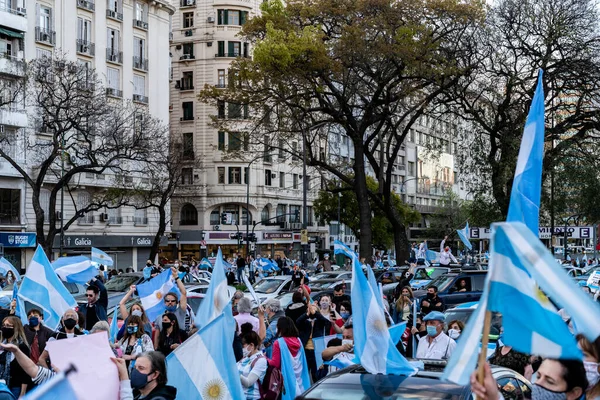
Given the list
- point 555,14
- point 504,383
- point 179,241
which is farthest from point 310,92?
point 179,241

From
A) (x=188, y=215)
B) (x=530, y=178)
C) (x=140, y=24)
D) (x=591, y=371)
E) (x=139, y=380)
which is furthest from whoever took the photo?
(x=188, y=215)

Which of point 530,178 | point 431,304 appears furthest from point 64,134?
point 530,178

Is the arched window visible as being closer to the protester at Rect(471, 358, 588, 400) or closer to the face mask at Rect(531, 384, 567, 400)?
the face mask at Rect(531, 384, 567, 400)

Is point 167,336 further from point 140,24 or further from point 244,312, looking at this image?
point 140,24

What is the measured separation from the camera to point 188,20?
2746 inches

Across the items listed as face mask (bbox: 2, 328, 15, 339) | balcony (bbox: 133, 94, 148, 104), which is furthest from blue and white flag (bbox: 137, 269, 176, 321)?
balcony (bbox: 133, 94, 148, 104)

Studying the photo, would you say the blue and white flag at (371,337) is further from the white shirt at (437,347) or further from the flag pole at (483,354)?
the flag pole at (483,354)

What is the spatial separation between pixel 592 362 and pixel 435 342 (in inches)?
206

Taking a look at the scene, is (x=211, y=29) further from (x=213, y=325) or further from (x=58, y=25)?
(x=213, y=325)

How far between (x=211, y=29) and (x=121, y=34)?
15326mm

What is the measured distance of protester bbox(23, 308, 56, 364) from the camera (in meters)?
9.42

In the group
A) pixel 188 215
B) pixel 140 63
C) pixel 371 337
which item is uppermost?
pixel 140 63

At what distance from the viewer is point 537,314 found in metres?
3.96

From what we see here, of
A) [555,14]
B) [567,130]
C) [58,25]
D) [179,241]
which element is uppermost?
[58,25]
